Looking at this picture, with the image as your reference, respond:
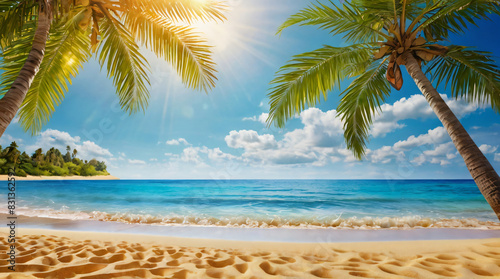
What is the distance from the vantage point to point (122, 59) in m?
4.88

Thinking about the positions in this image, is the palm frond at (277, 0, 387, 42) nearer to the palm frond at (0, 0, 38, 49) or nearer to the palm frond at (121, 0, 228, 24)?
the palm frond at (121, 0, 228, 24)

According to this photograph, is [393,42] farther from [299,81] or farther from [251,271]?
[251,271]

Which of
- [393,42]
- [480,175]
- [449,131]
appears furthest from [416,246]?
[393,42]

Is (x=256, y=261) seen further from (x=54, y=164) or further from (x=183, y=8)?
(x=54, y=164)

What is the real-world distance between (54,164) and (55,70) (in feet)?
138

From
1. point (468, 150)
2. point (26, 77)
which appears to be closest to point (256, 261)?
point (468, 150)

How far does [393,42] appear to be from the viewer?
394 centimetres

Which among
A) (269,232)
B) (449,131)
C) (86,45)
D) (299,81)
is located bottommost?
(269,232)

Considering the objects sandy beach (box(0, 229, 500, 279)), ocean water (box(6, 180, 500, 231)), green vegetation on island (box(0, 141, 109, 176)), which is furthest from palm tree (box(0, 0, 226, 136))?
green vegetation on island (box(0, 141, 109, 176))

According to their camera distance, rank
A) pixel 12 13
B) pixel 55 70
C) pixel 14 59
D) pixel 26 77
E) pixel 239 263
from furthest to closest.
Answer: pixel 55 70, pixel 14 59, pixel 12 13, pixel 26 77, pixel 239 263

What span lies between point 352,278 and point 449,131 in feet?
7.78

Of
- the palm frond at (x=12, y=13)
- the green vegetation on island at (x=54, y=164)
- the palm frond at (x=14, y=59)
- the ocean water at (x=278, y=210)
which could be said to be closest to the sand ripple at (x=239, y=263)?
the palm frond at (x=14, y=59)

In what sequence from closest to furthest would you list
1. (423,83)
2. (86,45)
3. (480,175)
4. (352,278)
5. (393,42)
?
1. (352,278)
2. (480,175)
3. (423,83)
4. (393,42)
5. (86,45)

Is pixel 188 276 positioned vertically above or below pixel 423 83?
below
